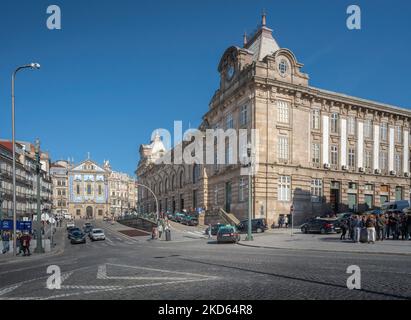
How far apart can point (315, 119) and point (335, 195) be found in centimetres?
999

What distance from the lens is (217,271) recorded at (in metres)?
12.5

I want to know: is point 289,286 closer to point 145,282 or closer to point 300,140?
point 145,282

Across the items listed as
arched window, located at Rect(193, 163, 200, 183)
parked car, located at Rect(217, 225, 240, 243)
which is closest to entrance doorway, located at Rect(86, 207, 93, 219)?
arched window, located at Rect(193, 163, 200, 183)

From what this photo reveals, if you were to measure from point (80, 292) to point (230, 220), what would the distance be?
1353 inches

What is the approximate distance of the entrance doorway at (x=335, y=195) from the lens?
1854 inches

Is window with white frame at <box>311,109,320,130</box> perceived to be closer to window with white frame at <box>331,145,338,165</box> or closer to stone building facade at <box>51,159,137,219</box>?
window with white frame at <box>331,145,338,165</box>

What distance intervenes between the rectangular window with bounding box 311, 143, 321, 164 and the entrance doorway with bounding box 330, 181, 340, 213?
12.4 ft

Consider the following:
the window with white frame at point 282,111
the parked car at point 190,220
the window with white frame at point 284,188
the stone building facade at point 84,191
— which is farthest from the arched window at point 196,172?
the stone building facade at point 84,191

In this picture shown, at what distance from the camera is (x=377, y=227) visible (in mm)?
24844

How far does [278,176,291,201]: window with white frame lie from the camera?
4300 cm

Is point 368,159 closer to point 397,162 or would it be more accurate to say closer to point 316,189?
point 397,162

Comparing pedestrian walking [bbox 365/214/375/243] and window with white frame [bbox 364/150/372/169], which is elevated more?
window with white frame [bbox 364/150/372/169]
